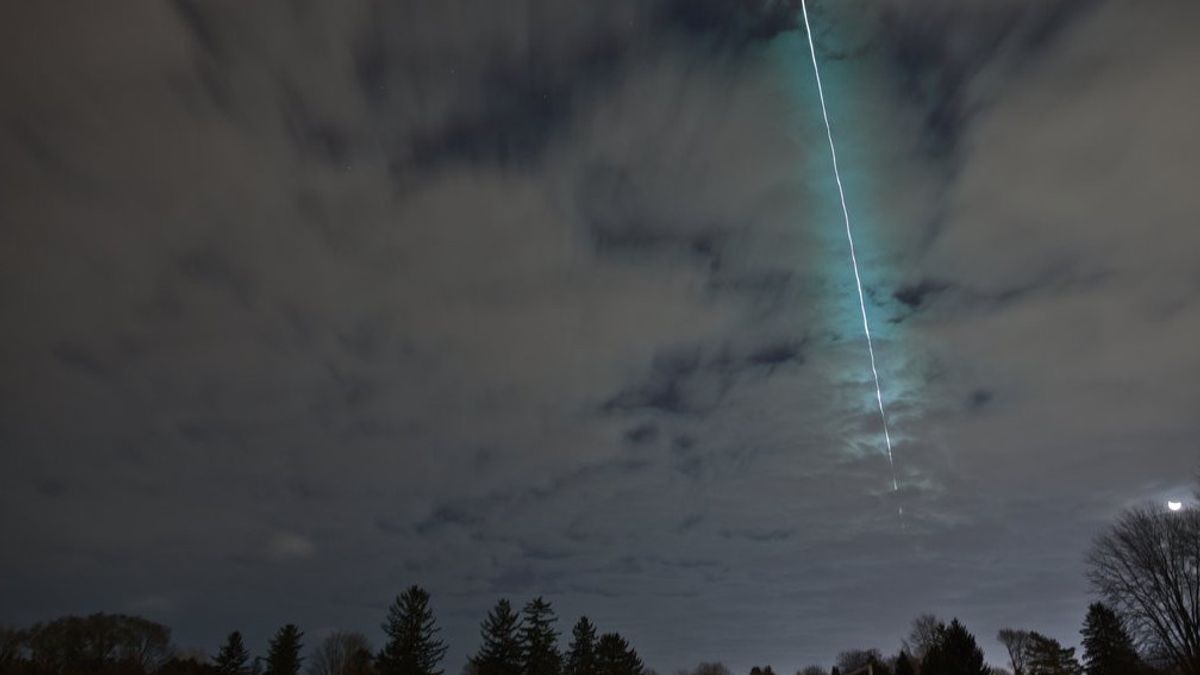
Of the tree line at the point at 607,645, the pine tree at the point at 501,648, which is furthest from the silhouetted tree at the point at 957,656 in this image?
the pine tree at the point at 501,648

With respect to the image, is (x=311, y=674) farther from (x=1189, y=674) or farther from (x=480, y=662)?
(x=1189, y=674)

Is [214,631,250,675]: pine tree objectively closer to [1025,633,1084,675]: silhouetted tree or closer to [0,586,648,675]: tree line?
[0,586,648,675]: tree line

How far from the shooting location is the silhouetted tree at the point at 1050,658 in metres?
91.6

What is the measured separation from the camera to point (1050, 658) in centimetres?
9338

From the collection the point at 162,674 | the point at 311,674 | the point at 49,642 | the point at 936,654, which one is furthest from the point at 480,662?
the point at 49,642

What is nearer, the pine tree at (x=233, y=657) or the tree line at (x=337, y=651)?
the tree line at (x=337, y=651)

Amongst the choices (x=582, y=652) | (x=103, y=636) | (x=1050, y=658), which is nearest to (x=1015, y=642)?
(x=1050, y=658)

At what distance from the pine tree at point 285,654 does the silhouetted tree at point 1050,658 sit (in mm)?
93698

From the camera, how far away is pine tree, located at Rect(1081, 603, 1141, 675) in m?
71.2

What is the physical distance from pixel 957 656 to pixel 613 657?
49633 mm

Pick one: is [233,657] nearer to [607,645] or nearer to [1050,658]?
[607,645]

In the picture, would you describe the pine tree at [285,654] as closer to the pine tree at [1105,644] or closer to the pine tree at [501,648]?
the pine tree at [501,648]

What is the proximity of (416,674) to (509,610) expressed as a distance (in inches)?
380

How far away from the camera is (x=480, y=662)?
2328 inches
